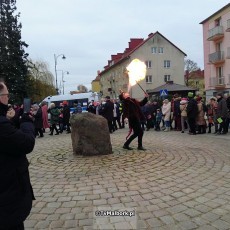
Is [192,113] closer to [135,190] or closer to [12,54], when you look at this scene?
[135,190]

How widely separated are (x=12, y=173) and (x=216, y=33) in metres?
40.8

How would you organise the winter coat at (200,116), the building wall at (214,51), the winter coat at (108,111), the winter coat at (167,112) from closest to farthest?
the winter coat at (200,116), the winter coat at (108,111), the winter coat at (167,112), the building wall at (214,51)

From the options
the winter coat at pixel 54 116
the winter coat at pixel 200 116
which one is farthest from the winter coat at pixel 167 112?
the winter coat at pixel 54 116

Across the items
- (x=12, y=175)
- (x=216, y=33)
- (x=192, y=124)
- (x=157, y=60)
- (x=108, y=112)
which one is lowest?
(x=192, y=124)

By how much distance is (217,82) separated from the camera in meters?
41.2

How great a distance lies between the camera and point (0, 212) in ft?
8.46

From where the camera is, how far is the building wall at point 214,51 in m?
38.9

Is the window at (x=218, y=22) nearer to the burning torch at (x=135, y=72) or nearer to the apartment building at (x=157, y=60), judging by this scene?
the apartment building at (x=157, y=60)

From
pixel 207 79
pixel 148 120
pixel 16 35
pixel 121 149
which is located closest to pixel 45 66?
pixel 16 35

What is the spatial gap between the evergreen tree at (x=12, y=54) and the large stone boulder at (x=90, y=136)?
2370 cm

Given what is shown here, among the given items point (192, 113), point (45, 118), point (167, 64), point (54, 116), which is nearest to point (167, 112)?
point (192, 113)

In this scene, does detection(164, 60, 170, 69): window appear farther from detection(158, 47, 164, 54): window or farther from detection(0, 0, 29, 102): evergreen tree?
detection(0, 0, 29, 102): evergreen tree

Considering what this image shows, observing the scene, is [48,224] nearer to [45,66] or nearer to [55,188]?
[55,188]

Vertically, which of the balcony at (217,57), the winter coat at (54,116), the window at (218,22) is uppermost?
the window at (218,22)
